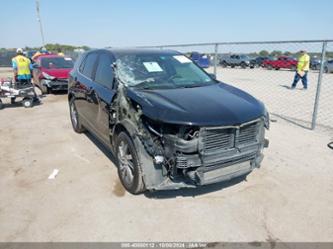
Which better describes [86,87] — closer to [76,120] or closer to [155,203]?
[76,120]

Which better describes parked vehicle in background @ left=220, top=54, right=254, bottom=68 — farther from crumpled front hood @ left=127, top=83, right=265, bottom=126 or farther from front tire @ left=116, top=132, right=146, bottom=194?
front tire @ left=116, top=132, right=146, bottom=194

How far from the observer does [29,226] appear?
2.87 meters

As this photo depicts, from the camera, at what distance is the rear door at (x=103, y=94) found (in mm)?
3830

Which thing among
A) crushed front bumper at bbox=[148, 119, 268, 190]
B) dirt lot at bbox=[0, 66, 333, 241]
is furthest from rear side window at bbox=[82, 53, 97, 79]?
crushed front bumper at bbox=[148, 119, 268, 190]

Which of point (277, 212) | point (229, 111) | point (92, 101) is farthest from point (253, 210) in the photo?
point (92, 101)

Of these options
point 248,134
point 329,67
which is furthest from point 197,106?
point 329,67

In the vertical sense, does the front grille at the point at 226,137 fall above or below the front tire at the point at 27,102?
above

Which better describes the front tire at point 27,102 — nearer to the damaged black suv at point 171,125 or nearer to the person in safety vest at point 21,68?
the person in safety vest at point 21,68

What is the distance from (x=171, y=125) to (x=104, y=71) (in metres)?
1.84

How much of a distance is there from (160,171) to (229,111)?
1.03 m

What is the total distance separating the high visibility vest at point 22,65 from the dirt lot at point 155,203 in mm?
4764

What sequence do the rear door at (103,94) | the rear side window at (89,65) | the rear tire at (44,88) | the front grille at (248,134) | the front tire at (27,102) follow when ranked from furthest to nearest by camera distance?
the rear tire at (44,88) < the front tire at (27,102) < the rear side window at (89,65) < the rear door at (103,94) < the front grille at (248,134)

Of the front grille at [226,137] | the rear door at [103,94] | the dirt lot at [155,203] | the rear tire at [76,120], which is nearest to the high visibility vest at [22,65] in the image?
the rear tire at [76,120]

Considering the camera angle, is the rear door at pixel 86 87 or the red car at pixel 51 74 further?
the red car at pixel 51 74
